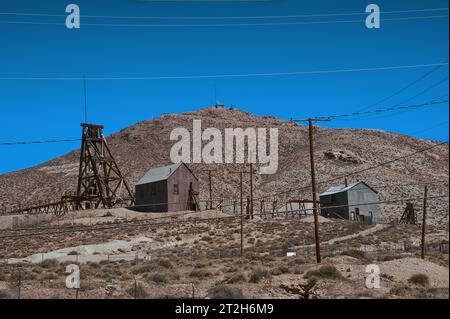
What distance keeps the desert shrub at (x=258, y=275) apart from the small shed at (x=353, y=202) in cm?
3723

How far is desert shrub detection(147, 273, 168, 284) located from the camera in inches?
924

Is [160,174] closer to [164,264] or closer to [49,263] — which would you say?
[49,263]

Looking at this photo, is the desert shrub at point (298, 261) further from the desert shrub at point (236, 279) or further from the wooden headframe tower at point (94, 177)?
the wooden headframe tower at point (94, 177)

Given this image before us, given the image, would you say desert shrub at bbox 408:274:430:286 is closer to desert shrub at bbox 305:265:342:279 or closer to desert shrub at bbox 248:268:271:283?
desert shrub at bbox 305:265:342:279

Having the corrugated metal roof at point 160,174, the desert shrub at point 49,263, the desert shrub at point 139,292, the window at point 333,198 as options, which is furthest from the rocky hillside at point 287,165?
the desert shrub at point 139,292

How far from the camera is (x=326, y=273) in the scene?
22.1 meters

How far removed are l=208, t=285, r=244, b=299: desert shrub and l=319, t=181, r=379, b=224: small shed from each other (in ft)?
138

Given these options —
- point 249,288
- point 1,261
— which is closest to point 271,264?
point 249,288

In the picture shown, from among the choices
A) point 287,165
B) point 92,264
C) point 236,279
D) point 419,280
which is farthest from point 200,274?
point 287,165

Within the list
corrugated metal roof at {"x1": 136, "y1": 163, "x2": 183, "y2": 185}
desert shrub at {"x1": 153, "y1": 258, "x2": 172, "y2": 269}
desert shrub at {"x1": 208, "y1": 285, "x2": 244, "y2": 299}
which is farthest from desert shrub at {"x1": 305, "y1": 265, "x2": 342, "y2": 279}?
corrugated metal roof at {"x1": 136, "y1": 163, "x2": 183, "y2": 185}

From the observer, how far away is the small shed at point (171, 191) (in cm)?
5681

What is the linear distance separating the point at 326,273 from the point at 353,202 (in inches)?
1533

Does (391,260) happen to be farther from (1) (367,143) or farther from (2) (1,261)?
(1) (367,143)
